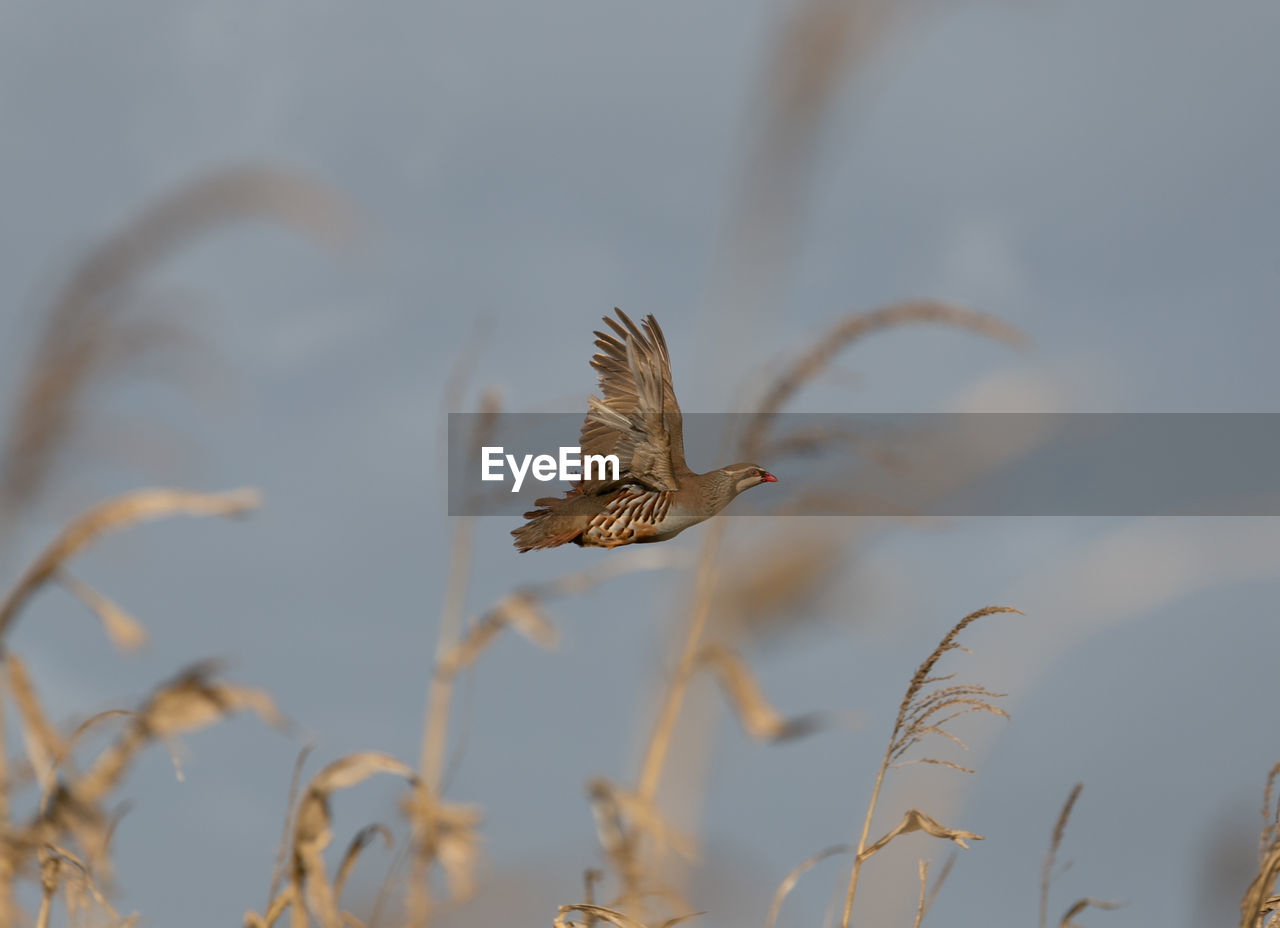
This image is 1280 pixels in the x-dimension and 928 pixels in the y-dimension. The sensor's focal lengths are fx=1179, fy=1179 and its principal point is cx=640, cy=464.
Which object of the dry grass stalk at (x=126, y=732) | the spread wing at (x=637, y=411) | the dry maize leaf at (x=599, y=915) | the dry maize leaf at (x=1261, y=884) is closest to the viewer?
the spread wing at (x=637, y=411)

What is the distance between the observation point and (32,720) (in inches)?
146

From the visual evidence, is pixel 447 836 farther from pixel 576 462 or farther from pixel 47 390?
pixel 576 462

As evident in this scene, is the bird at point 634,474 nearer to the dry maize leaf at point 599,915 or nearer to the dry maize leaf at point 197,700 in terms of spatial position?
the dry maize leaf at point 599,915

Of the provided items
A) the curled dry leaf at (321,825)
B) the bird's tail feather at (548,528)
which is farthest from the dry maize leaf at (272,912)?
the bird's tail feather at (548,528)

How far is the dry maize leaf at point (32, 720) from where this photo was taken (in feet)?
11.9

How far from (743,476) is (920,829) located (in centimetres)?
110

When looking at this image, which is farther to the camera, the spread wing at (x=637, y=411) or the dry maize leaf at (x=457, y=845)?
the dry maize leaf at (x=457, y=845)

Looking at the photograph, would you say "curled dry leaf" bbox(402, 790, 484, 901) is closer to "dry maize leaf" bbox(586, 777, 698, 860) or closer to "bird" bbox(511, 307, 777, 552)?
"dry maize leaf" bbox(586, 777, 698, 860)

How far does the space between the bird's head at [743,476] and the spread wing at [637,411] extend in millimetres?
52

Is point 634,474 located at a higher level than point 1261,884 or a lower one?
higher

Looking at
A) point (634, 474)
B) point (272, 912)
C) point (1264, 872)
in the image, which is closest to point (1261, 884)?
point (1264, 872)

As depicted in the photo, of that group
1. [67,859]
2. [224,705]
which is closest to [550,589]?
[224,705]

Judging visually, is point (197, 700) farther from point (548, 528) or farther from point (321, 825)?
point (548, 528)

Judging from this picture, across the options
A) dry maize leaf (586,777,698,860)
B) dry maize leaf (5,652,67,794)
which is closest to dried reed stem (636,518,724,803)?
dry maize leaf (586,777,698,860)
